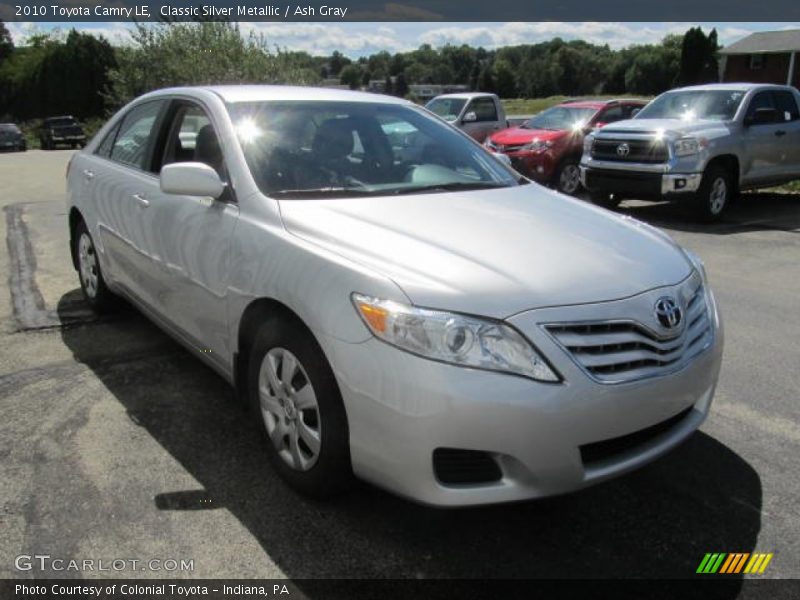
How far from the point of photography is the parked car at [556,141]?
38.9ft

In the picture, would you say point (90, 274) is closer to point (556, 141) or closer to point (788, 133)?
point (556, 141)

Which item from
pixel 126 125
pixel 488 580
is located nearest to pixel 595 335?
pixel 488 580

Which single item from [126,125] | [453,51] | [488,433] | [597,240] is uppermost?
[453,51]

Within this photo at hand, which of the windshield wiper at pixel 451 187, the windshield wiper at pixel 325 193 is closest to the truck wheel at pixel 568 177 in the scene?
the windshield wiper at pixel 451 187

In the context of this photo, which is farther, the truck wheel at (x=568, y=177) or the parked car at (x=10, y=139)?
the parked car at (x=10, y=139)

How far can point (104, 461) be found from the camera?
320 cm

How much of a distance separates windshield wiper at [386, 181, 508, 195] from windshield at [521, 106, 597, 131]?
9.22 metres

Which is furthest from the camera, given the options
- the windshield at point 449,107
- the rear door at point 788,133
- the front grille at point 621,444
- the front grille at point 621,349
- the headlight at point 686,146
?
the windshield at point 449,107

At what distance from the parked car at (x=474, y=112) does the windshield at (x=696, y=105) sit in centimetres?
486

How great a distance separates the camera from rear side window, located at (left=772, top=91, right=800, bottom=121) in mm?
10688

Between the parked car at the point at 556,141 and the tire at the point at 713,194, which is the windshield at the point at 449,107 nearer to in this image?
the parked car at the point at 556,141

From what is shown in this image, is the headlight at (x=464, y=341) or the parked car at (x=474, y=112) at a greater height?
the parked car at (x=474, y=112)

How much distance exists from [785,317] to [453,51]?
114593 mm

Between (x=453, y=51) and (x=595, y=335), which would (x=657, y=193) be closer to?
(x=595, y=335)
